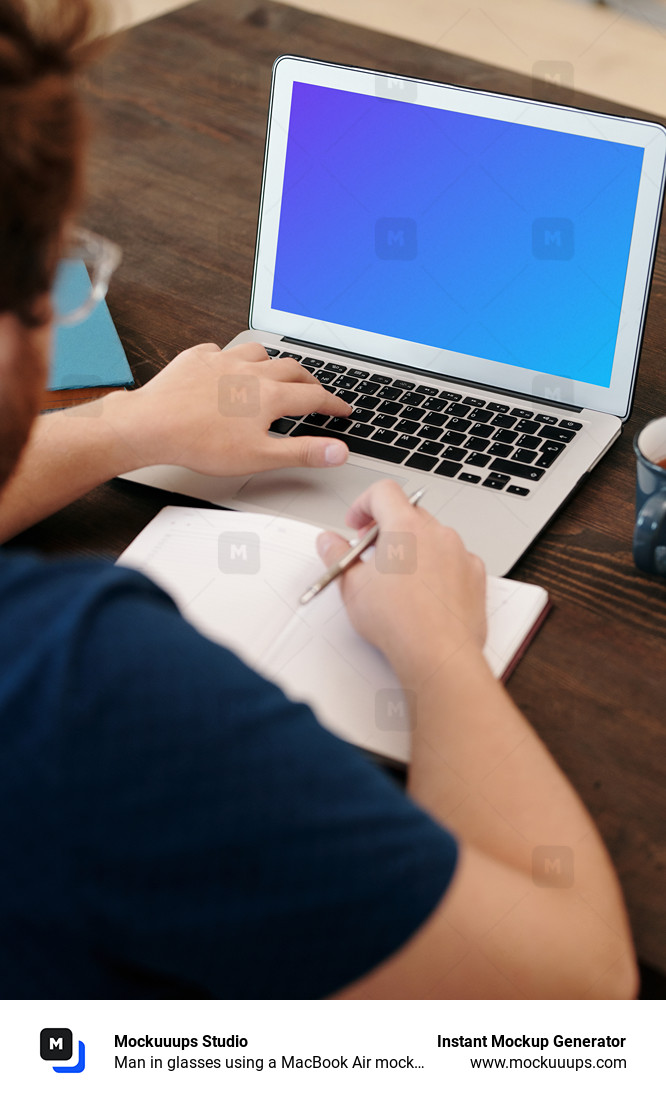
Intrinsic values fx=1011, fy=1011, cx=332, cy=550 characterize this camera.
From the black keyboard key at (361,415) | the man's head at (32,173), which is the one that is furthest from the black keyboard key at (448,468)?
the man's head at (32,173)

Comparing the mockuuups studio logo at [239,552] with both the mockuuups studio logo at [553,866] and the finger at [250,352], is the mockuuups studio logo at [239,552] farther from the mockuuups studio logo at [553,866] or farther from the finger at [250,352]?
the mockuuups studio logo at [553,866]

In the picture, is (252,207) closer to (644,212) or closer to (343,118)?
(343,118)

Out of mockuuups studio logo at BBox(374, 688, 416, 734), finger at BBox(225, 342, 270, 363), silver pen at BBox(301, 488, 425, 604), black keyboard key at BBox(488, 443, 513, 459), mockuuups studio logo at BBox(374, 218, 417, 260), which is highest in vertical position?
mockuuups studio logo at BBox(374, 218, 417, 260)

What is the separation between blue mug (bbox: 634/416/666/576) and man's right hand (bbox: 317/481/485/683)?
0.15 m

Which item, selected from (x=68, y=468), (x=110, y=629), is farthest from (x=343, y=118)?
(x=110, y=629)

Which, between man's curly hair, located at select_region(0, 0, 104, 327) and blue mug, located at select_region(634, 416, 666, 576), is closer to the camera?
man's curly hair, located at select_region(0, 0, 104, 327)

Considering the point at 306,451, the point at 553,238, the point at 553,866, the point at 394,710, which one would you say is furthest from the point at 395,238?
the point at 553,866

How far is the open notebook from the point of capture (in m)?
0.76

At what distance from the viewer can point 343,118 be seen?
1.08 metres

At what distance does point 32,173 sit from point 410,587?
1.39 feet

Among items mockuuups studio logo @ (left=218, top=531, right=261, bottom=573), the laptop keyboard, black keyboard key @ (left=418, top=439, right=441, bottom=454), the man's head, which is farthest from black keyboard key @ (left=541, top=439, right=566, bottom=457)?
the man's head

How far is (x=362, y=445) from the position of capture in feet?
3.38

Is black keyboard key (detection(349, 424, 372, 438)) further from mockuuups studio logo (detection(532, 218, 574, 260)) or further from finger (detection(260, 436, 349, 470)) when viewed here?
mockuuups studio logo (detection(532, 218, 574, 260))

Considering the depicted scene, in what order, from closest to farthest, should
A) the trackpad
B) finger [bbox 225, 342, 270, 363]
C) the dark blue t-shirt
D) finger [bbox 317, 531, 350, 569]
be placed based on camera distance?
the dark blue t-shirt → finger [bbox 317, 531, 350, 569] → the trackpad → finger [bbox 225, 342, 270, 363]
